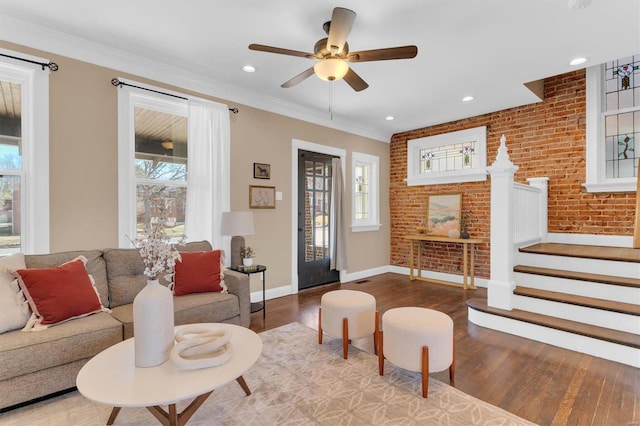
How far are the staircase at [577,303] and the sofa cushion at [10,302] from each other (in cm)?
398

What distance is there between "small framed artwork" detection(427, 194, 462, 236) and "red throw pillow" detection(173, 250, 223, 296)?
393cm

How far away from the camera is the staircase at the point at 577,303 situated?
2650 millimetres

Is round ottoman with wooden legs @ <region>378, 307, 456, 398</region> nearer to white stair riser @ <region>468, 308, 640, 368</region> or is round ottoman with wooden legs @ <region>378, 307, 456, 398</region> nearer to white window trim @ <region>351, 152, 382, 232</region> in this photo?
white stair riser @ <region>468, 308, 640, 368</region>

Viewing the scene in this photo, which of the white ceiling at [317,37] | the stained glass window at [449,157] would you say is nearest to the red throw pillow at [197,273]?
the white ceiling at [317,37]

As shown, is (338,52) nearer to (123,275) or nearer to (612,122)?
(123,275)

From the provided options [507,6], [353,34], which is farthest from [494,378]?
[353,34]

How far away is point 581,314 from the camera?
9.53 feet

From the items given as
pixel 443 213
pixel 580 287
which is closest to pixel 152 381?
pixel 580 287

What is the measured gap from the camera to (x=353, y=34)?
8.89 feet

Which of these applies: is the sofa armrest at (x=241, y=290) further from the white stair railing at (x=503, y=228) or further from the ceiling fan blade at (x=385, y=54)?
the white stair railing at (x=503, y=228)

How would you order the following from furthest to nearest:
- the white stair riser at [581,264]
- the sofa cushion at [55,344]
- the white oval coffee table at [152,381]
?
the white stair riser at [581,264] < the sofa cushion at [55,344] < the white oval coffee table at [152,381]

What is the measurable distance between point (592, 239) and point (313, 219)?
3832mm

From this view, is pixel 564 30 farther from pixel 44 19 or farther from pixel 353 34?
pixel 44 19

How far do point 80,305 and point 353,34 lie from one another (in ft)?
10.1
